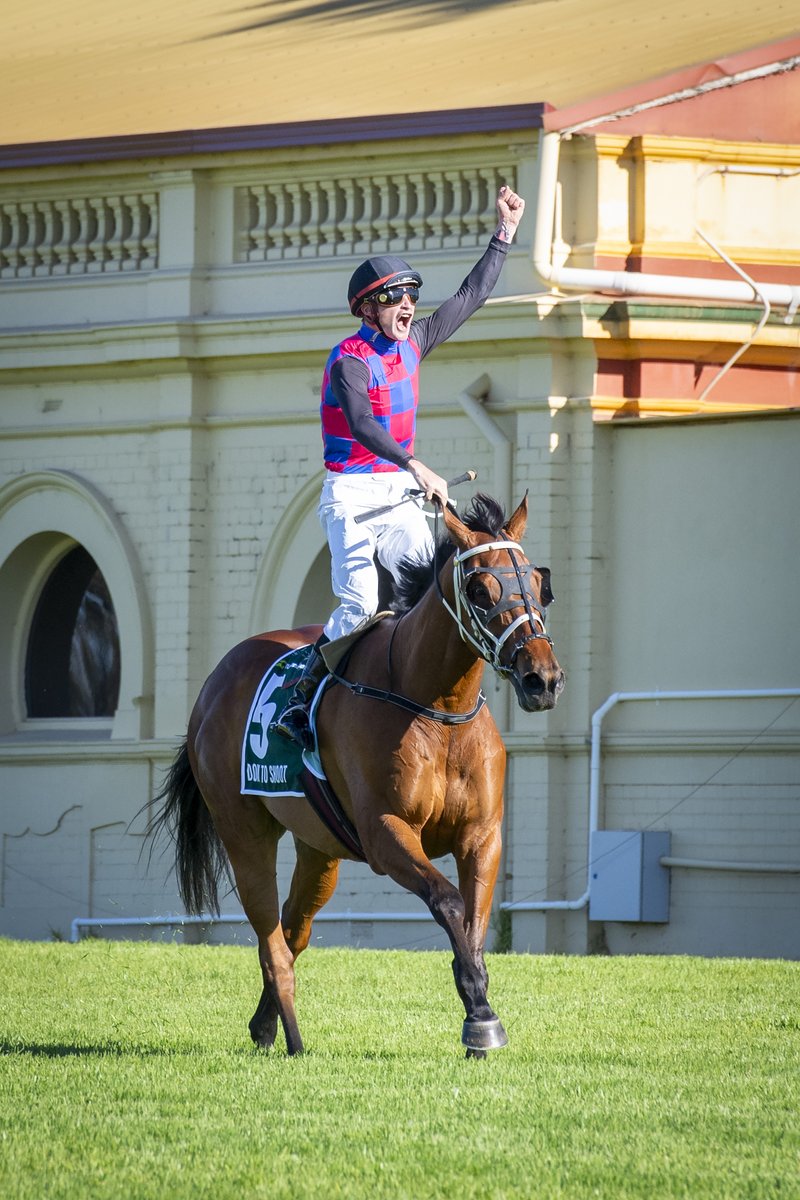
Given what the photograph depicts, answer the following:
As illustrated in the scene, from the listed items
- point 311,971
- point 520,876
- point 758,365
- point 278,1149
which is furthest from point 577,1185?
point 758,365

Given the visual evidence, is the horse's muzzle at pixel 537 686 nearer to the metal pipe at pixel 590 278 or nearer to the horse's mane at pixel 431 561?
the horse's mane at pixel 431 561

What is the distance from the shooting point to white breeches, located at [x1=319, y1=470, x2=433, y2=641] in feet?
28.7

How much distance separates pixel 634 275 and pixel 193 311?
12.9 ft

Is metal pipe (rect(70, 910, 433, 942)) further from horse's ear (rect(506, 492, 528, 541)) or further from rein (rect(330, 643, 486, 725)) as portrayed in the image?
horse's ear (rect(506, 492, 528, 541))

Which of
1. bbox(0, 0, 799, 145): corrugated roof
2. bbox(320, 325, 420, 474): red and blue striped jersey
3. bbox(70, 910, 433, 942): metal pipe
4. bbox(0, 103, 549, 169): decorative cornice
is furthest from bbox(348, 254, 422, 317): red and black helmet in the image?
bbox(70, 910, 433, 942): metal pipe

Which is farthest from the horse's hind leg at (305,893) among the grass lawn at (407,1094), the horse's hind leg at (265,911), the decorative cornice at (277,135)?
the decorative cornice at (277,135)

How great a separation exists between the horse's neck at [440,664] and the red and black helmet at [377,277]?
1.34 meters

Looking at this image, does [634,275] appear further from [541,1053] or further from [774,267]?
[541,1053]

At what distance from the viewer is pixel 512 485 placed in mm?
16875

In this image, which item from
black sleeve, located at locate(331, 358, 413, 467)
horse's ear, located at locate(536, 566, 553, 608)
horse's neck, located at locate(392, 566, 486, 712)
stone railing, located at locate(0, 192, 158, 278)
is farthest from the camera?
stone railing, located at locate(0, 192, 158, 278)

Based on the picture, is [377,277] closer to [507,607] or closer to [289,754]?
[507,607]

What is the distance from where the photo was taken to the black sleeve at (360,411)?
26.8ft

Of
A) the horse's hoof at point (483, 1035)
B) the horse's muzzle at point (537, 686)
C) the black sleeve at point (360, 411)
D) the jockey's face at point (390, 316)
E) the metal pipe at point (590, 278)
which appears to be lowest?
the horse's hoof at point (483, 1035)

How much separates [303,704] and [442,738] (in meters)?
0.91
